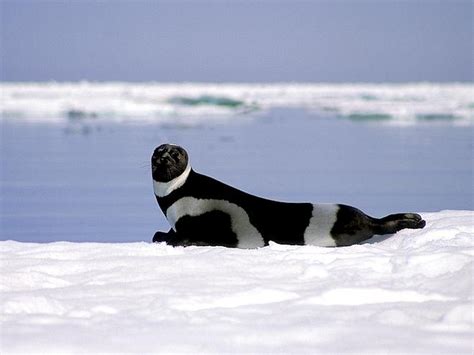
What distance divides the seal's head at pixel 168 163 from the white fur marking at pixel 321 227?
0.85 metres

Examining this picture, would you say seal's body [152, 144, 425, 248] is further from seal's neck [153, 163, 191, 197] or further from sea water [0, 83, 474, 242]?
sea water [0, 83, 474, 242]

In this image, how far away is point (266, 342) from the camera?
11.3 ft

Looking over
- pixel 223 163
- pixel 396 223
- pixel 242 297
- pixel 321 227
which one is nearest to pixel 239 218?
pixel 321 227

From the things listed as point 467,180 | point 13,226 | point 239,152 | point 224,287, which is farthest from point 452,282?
point 239,152

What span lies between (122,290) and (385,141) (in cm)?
1267

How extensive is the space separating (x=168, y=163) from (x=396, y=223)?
140cm

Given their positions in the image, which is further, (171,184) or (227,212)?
(171,184)

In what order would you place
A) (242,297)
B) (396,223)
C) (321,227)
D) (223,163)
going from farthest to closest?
(223,163), (396,223), (321,227), (242,297)

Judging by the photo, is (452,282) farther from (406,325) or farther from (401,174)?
(401,174)

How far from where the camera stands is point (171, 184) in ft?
19.2

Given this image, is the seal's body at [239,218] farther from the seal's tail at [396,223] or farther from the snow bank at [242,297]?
the snow bank at [242,297]

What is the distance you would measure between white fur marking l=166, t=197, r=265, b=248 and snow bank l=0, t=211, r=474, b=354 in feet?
0.72

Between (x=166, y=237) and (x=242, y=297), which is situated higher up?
(x=166, y=237)

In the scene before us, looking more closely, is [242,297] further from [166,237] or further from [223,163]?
[223,163]
